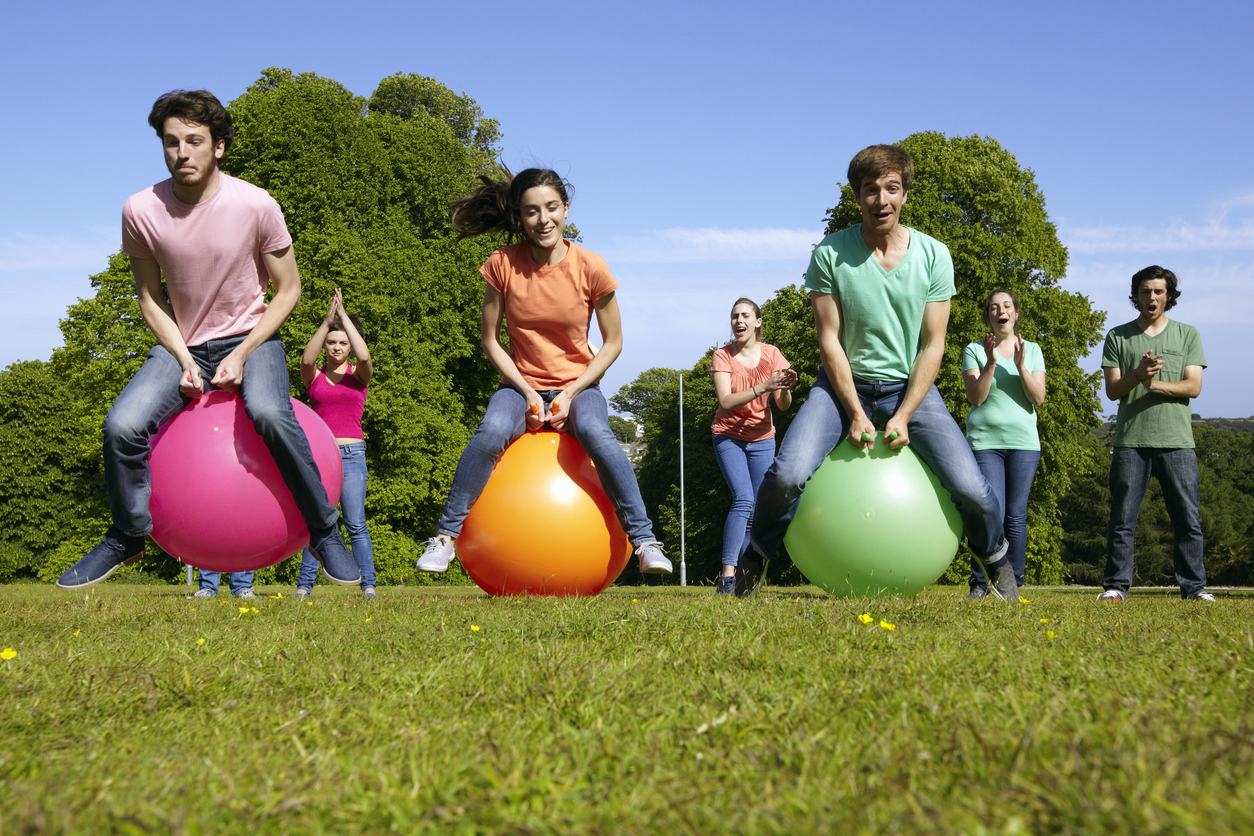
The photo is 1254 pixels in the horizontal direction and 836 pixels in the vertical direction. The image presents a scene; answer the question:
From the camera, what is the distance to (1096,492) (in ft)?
175

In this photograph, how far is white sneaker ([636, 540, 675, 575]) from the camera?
19.7ft

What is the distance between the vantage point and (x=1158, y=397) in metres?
7.99

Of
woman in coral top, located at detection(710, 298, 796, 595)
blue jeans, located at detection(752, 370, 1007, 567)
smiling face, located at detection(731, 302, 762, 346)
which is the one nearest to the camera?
blue jeans, located at detection(752, 370, 1007, 567)

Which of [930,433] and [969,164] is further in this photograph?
[969,164]

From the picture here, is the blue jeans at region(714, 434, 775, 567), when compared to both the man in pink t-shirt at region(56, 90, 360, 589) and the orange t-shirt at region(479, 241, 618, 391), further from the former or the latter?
the man in pink t-shirt at region(56, 90, 360, 589)

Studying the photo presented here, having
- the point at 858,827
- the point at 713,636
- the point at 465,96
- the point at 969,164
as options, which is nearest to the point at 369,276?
the point at 465,96

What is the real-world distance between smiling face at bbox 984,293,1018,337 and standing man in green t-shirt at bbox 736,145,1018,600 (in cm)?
231

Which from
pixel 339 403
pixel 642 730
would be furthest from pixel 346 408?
pixel 642 730

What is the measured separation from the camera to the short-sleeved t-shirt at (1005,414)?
790 centimetres

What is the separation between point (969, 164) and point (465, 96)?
57.4ft

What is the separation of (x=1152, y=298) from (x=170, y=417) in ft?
25.1

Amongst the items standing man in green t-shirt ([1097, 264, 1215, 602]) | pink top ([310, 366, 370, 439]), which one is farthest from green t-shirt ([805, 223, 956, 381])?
pink top ([310, 366, 370, 439])

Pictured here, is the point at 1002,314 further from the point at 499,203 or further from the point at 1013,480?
the point at 499,203

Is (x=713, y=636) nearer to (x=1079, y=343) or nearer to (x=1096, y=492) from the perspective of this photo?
(x=1079, y=343)
